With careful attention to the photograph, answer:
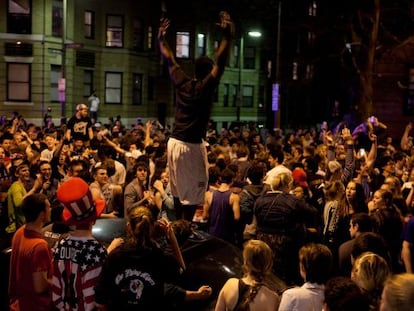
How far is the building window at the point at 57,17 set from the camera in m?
36.5

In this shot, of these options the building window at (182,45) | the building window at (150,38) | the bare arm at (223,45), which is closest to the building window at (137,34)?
the building window at (150,38)

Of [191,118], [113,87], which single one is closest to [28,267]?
[191,118]

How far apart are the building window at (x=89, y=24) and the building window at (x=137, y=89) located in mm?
3904

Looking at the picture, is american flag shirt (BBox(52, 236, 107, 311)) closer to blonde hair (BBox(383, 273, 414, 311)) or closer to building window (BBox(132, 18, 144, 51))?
blonde hair (BBox(383, 273, 414, 311))

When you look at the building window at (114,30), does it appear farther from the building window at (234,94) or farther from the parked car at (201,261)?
the parked car at (201,261)

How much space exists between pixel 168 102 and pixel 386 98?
16.0m

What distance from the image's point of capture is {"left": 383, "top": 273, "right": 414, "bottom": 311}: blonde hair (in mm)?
3863

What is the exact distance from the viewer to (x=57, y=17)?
36.7m

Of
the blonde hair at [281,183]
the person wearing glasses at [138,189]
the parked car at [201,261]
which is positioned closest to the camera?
the parked car at [201,261]

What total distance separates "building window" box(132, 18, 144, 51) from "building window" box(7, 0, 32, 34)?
831 centimetres

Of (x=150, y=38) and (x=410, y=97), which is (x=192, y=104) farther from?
(x=150, y=38)

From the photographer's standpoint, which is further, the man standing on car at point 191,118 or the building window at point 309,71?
the building window at point 309,71

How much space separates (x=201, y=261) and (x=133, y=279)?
1828 mm

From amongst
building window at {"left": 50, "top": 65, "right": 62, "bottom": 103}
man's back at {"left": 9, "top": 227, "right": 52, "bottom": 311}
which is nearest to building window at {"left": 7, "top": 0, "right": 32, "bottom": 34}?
building window at {"left": 50, "top": 65, "right": 62, "bottom": 103}
